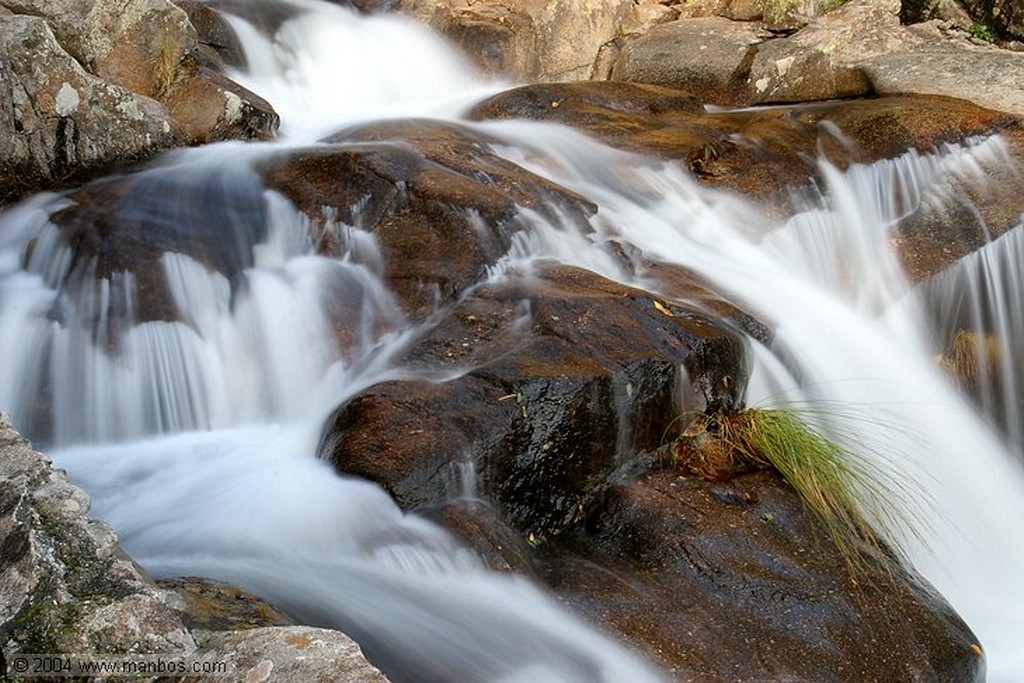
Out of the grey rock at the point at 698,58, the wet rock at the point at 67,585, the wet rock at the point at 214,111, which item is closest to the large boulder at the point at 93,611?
the wet rock at the point at 67,585

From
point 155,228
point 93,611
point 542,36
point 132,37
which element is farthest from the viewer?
point 542,36

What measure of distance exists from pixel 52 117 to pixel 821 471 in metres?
4.95

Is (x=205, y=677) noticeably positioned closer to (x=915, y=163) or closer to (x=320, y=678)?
(x=320, y=678)

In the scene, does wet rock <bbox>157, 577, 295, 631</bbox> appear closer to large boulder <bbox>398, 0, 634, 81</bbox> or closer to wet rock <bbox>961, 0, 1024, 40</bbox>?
large boulder <bbox>398, 0, 634, 81</bbox>

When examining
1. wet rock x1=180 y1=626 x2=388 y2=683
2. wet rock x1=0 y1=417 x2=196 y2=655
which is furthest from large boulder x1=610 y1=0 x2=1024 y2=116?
wet rock x1=0 y1=417 x2=196 y2=655

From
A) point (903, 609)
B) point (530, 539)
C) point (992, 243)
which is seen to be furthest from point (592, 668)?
point (992, 243)

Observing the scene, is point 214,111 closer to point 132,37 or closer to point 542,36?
point 132,37

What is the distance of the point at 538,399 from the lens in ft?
13.8

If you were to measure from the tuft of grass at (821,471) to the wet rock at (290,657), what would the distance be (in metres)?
2.40

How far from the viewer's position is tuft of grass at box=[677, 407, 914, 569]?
414 centimetres

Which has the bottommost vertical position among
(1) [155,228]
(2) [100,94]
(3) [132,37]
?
(1) [155,228]

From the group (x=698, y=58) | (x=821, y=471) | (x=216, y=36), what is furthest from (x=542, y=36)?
(x=821, y=471)

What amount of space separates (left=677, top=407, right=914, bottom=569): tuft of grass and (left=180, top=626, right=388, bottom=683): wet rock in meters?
2.40

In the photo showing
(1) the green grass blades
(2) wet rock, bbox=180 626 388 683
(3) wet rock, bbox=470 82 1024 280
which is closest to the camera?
(2) wet rock, bbox=180 626 388 683
